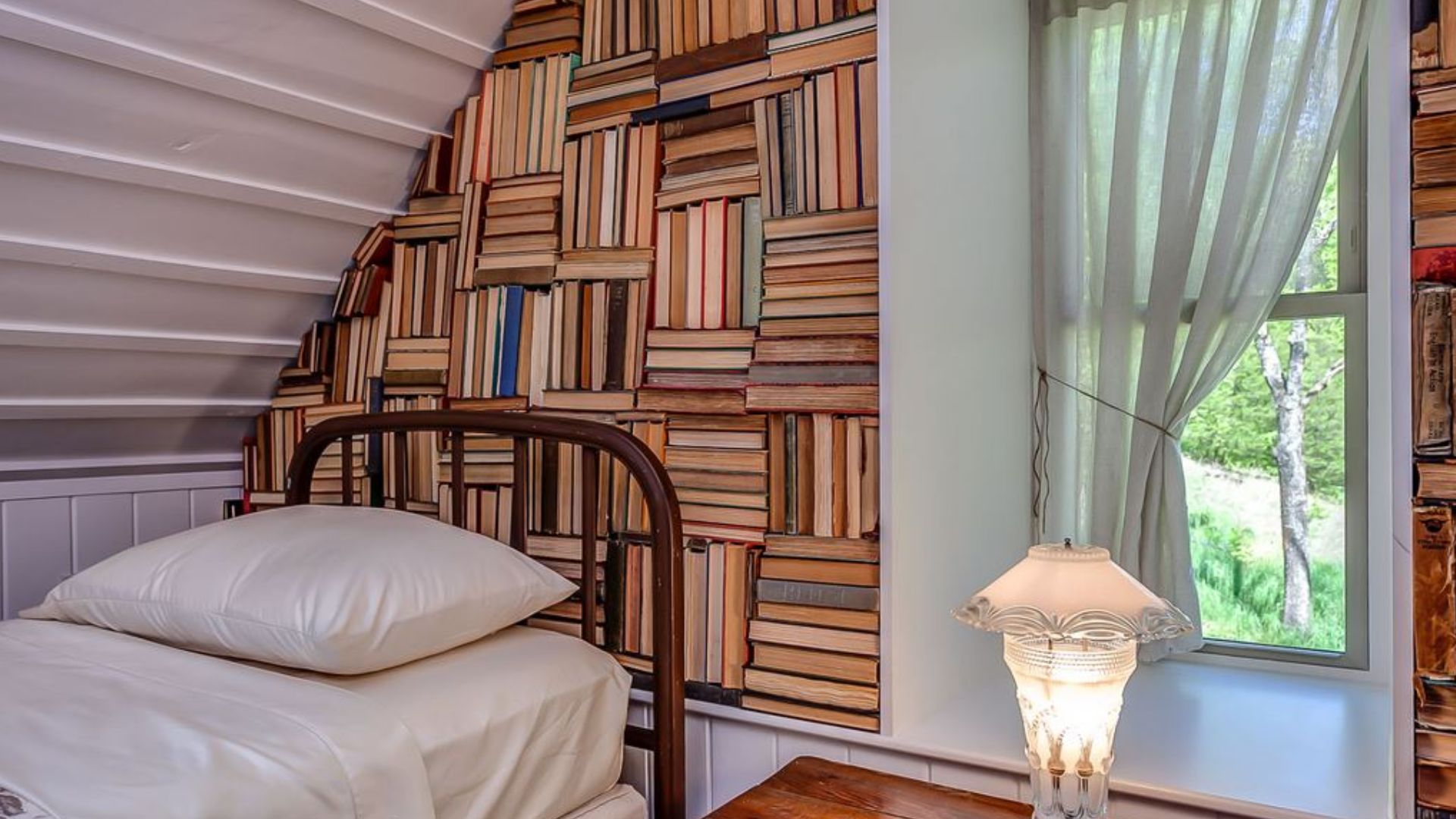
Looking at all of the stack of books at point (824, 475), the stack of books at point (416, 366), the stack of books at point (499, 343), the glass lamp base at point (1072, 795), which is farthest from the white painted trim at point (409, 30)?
the glass lamp base at point (1072, 795)

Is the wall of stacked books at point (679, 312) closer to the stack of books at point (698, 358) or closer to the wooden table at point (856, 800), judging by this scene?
the stack of books at point (698, 358)

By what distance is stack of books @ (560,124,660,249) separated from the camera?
208 cm

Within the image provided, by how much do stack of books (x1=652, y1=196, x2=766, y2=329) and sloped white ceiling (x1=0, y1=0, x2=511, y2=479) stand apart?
694 millimetres

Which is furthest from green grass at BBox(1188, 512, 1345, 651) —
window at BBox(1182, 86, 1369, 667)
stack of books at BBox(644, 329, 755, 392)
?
stack of books at BBox(644, 329, 755, 392)

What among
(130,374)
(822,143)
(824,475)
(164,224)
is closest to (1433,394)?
(824,475)

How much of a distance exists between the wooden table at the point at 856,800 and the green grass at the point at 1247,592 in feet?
2.83

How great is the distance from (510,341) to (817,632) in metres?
0.93

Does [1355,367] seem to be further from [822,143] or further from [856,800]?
[856,800]

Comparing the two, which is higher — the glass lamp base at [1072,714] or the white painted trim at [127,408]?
the white painted trim at [127,408]

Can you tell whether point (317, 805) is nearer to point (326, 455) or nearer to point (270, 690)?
→ point (270, 690)

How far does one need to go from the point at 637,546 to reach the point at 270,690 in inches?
29.1

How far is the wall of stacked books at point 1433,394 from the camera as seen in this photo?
1316 millimetres

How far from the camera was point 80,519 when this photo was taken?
7.79ft

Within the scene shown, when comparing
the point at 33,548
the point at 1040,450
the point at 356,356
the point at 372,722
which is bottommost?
the point at 372,722
